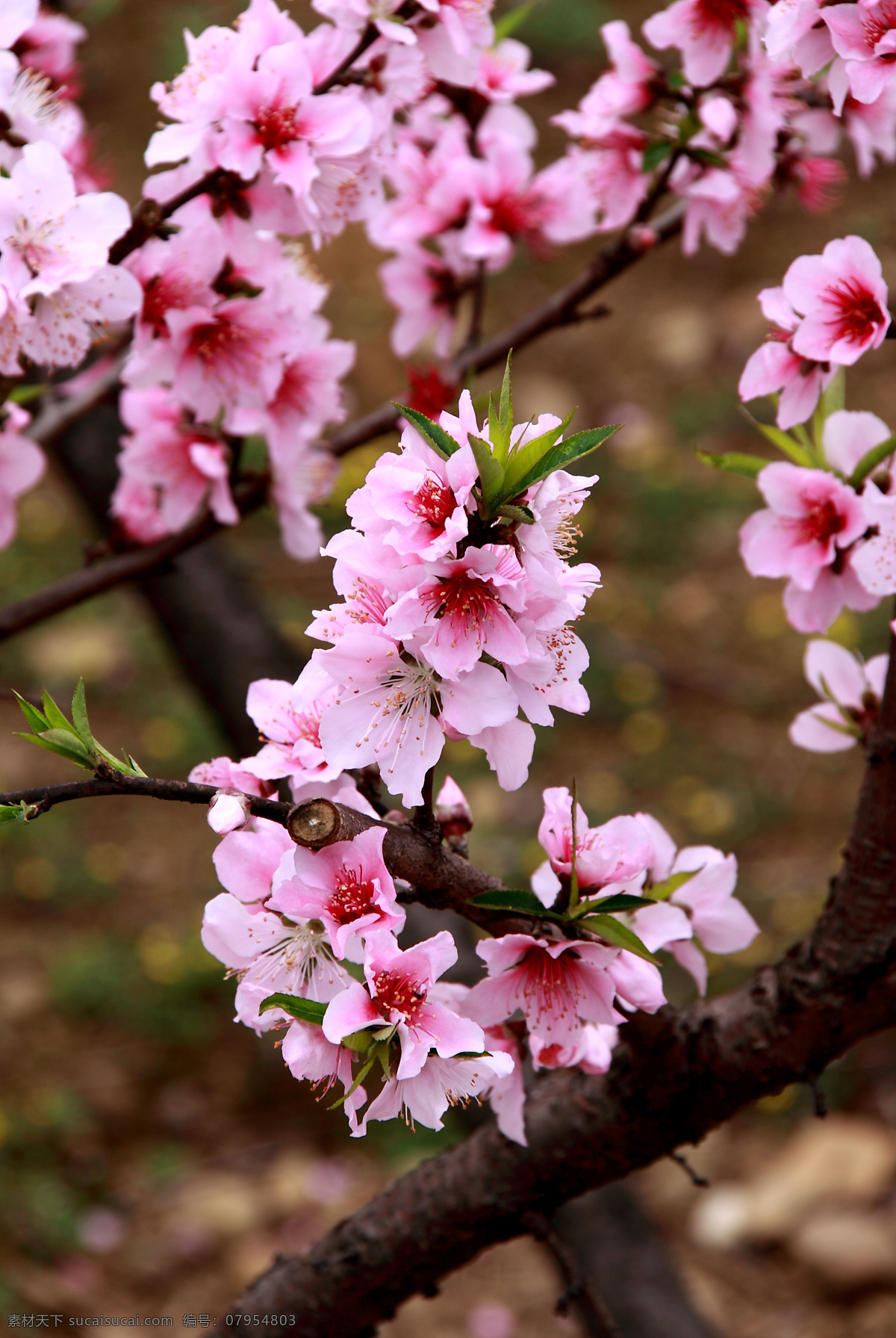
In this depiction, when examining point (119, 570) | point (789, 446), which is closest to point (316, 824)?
point (789, 446)

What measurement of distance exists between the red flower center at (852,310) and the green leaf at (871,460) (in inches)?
4.6

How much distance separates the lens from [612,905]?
93 cm

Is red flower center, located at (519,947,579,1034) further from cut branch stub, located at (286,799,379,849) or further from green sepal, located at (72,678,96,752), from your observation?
green sepal, located at (72,678,96,752)

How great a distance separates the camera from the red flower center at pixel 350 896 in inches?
34.7

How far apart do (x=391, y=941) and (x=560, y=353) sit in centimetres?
539

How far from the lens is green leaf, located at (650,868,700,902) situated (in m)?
1.13

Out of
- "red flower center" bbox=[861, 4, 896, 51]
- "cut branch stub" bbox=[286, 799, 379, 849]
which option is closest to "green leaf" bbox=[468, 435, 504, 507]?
"cut branch stub" bbox=[286, 799, 379, 849]

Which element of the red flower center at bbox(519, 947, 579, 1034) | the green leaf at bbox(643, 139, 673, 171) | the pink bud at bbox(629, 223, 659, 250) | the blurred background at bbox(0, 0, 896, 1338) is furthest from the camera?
the blurred background at bbox(0, 0, 896, 1338)

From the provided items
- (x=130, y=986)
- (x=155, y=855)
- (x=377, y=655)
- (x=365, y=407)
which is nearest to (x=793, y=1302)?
(x=130, y=986)

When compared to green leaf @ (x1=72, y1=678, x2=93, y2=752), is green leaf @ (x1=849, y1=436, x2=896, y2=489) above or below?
below

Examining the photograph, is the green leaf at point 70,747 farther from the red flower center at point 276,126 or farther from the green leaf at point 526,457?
the red flower center at point 276,126

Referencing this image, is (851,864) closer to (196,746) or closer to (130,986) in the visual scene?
(130,986)

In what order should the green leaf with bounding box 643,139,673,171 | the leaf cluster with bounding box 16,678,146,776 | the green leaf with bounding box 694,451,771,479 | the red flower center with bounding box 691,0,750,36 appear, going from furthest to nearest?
the green leaf with bounding box 643,139,673,171 → the red flower center with bounding box 691,0,750,36 → the green leaf with bounding box 694,451,771,479 → the leaf cluster with bounding box 16,678,146,776

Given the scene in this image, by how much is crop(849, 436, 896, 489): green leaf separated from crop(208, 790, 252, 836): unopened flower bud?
0.74 metres
